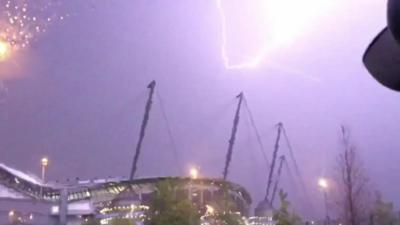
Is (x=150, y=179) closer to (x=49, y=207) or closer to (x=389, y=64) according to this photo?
(x=49, y=207)

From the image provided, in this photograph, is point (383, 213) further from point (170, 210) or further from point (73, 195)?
point (73, 195)

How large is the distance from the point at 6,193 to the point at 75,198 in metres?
8.58

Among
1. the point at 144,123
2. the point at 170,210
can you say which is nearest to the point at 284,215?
the point at 170,210

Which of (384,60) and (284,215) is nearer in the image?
(384,60)

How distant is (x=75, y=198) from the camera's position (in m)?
68.1

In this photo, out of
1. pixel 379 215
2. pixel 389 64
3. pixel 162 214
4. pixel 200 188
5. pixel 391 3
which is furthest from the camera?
pixel 200 188

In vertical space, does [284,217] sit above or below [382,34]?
above

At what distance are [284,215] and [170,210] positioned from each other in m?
6.76

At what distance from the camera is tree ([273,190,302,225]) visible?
2989 cm

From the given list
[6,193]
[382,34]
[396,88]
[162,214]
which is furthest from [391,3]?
[6,193]

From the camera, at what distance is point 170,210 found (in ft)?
94.8

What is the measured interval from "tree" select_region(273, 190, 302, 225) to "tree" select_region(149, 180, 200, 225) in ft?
15.4

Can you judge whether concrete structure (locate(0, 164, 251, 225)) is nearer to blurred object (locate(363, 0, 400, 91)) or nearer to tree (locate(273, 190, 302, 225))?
tree (locate(273, 190, 302, 225))

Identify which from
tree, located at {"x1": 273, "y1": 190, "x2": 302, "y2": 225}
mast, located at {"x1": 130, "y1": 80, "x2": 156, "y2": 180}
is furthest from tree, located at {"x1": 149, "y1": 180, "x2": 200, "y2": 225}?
mast, located at {"x1": 130, "y1": 80, "x2": 156, "y2": 180}
